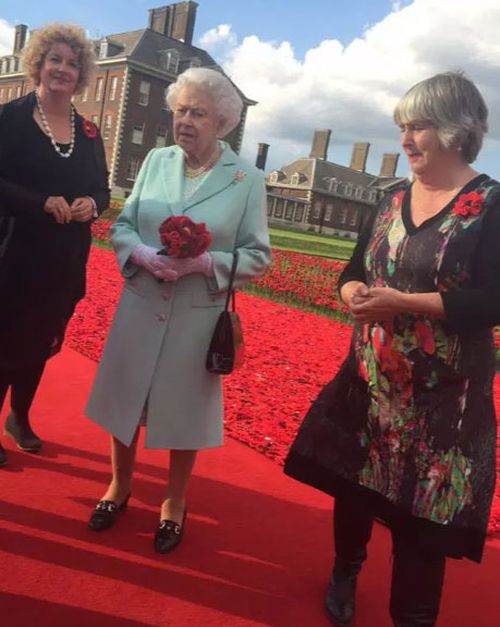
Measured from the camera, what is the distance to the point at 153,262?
255 centimetres

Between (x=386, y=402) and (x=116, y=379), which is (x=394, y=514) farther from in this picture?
(x=116, y=379)

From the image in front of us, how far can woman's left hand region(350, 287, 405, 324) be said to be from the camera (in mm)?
1965

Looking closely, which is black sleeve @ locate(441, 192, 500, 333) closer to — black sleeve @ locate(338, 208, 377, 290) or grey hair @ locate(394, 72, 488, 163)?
grey hair @ locate(394, 72, 488, 163)

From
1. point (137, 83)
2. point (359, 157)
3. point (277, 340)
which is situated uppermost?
point (359, 157)

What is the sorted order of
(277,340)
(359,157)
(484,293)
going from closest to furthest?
1. (484,293)
2. (277,340)
3. (359,157)

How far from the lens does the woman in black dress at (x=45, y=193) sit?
2.90m

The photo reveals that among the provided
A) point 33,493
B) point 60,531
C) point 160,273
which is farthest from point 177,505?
point 160,273

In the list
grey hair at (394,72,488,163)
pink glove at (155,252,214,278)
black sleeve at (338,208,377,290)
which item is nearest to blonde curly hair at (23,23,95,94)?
pink glove at (155,252,214,278)

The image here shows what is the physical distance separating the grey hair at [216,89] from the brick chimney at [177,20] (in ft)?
171

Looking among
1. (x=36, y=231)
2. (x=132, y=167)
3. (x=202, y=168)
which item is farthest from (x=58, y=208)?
(x=132, y=167)

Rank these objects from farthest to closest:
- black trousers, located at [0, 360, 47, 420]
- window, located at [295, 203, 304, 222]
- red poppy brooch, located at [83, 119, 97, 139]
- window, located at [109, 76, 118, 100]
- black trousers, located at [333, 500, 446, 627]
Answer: window, located at [295, 203, 304, 222] < window, located at [109, 76, 118, 100] < black trousers, located at [0, 360, 47, 420] < red poppy brooch, located at [83, 119, 97, 139] < black trousers, located at [333, 500, 446, 627]

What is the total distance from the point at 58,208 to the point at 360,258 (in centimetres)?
148

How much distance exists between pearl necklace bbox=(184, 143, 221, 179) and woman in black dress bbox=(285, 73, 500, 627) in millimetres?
957

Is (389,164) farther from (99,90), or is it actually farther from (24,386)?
(24,386)
